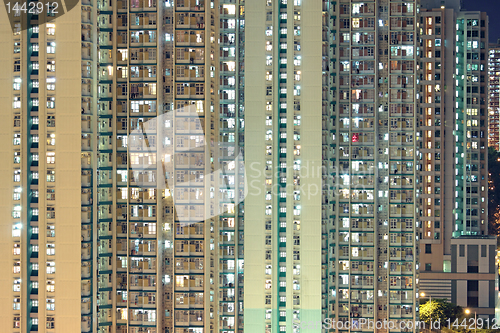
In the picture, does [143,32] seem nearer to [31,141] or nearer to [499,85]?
[31,141]

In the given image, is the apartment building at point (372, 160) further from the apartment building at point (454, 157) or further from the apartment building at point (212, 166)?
the apartment building at point (454, 157)

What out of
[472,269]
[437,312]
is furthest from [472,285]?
[437,312]

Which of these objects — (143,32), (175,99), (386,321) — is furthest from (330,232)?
(143,32)

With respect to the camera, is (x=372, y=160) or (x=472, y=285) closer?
(x=372, y=160)

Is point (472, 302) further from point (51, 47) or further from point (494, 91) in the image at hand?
point (51, 47)

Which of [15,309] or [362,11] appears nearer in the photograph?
[15,309]

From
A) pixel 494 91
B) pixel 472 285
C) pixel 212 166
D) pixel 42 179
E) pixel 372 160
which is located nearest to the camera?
pixel 42 179

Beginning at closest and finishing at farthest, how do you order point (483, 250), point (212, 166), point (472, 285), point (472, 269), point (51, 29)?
point (51, 29) → point (212, 166) → point (483, 250) → point (472, 269) → point (472, 285)

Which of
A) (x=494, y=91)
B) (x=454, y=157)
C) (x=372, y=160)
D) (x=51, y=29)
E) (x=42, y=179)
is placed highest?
(x=494, y=91)
